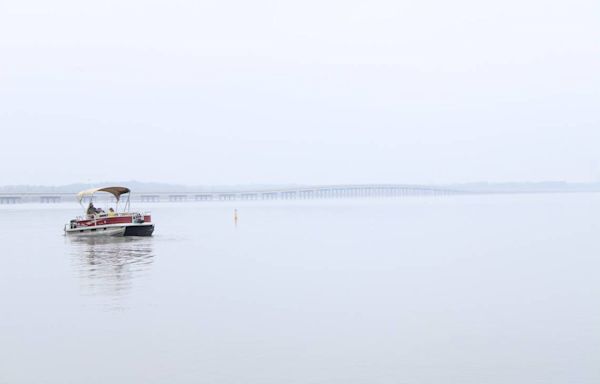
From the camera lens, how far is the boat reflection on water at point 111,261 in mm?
32219

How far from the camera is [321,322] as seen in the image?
76.1 ft

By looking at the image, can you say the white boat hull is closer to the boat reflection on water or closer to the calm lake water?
the boat reflection on water

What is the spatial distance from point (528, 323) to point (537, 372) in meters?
5.98

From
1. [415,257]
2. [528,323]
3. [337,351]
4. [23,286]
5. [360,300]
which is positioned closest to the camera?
[337,351]

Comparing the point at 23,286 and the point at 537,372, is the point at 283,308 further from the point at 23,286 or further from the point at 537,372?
the point at 23,286

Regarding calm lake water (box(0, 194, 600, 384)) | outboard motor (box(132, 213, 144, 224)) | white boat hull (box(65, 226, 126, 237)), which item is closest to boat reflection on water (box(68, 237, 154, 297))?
calm lake water (box(0, 194, 600, 384))

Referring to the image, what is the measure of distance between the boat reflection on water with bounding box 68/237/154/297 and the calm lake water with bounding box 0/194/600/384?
0.17 metres

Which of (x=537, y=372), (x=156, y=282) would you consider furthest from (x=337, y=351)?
(x=156, y=282)

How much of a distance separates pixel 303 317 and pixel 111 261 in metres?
21.4

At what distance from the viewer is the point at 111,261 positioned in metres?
43.0

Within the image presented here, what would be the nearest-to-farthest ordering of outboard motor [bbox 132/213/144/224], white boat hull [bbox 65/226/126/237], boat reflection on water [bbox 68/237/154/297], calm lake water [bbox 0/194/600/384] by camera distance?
calm lake water [bbox 0/194/600/384] < boat reflection on water [bbox 68/237/154/297] < white boat hull [bbox 65/226/126/237] < outboard motor [bbox 132/213/144/224]

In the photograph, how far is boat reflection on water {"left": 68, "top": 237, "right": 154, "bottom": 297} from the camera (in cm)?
3222

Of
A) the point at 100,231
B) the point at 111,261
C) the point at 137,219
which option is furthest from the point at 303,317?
the point at 137,219

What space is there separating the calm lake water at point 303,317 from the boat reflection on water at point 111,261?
0.17 m
